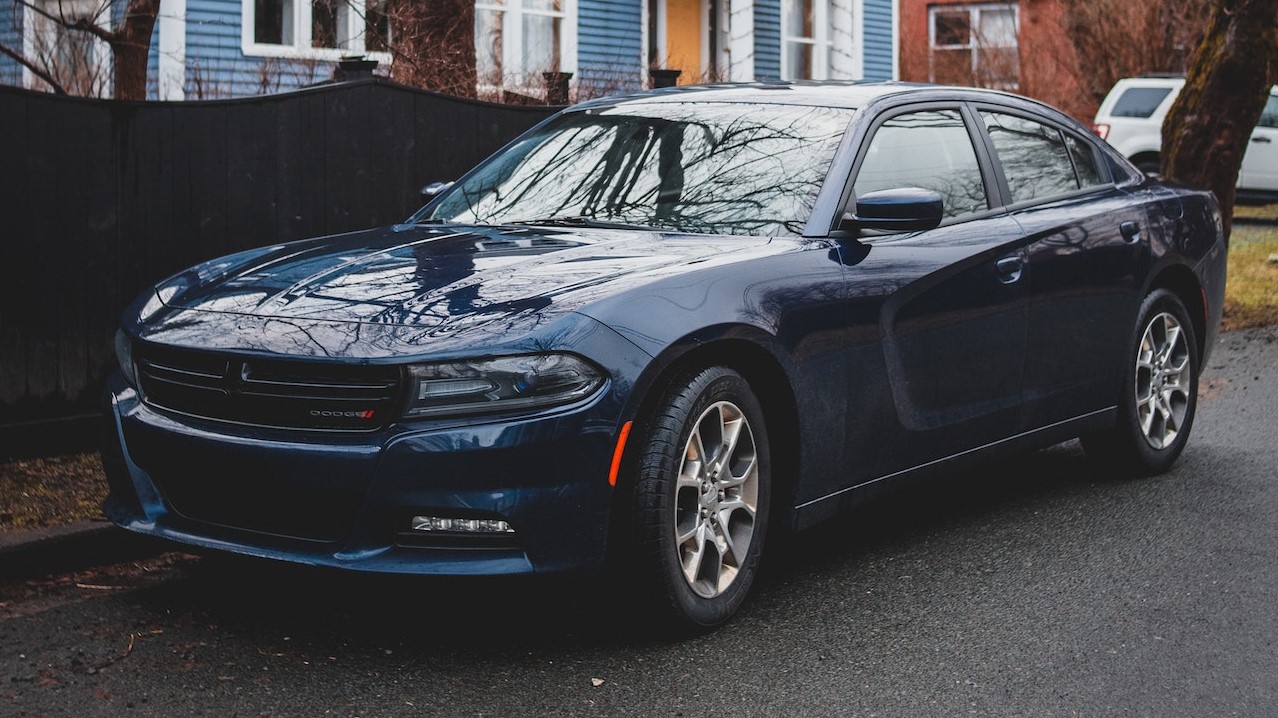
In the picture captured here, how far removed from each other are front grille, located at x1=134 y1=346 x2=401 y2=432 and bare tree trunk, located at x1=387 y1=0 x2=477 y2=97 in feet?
23.7

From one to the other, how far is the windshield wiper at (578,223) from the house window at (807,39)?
21688mm

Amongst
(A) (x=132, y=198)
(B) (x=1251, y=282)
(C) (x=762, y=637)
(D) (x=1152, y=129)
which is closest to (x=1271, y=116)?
(D) (x=1152, y=129)

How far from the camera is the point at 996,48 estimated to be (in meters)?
31.5

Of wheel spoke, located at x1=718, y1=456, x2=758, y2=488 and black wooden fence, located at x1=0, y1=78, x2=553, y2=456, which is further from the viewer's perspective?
black wooden fence, located at x1=0, y1=78, x2=553, y2=456

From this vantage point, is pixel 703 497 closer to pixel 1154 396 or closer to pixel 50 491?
pixel 50 491

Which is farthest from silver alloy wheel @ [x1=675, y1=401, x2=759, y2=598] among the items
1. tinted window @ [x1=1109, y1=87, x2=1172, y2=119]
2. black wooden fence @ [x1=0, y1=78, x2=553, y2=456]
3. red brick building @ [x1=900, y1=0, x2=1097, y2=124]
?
red brick building @ [x1=900, y1=0, x2=1097, y2=124]

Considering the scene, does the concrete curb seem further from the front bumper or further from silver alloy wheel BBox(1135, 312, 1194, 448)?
silver alloy wheel BBox(1135, 312, 1194, 448)

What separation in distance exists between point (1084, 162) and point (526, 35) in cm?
1547

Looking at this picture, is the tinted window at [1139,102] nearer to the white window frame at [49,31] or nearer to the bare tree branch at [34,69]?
the white window frame at [49,31]

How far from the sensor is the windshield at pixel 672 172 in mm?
5316

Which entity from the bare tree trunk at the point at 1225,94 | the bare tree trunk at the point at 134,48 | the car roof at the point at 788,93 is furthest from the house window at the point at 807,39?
the car roof at the point at 788,93

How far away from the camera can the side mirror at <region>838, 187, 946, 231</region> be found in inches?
202

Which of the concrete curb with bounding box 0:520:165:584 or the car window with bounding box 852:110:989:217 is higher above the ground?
the car window with bounding box 852:110:989:217

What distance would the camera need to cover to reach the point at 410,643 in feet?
15.1
